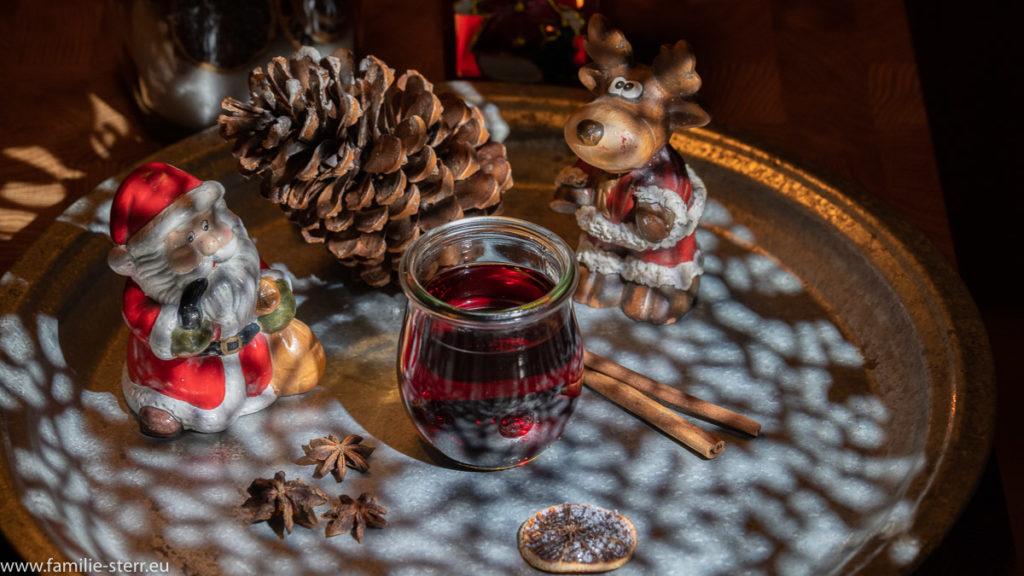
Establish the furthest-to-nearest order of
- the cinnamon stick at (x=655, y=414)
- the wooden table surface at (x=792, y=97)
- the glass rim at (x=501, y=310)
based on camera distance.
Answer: the wooden table surface at (x=792, y=97)
the cinnamon stick at (x=655, y=414)
the glass rim at (x=501, y=310)

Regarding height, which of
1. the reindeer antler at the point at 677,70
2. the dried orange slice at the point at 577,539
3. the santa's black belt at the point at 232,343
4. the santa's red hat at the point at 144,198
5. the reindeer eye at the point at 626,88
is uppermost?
Answer: the reindeer antler at the point at 677,70

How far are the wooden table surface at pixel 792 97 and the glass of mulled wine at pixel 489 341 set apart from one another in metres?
0.32

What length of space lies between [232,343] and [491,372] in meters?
0.18

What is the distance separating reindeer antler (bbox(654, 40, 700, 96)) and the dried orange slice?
0.29 meters

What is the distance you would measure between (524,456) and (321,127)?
0.27m

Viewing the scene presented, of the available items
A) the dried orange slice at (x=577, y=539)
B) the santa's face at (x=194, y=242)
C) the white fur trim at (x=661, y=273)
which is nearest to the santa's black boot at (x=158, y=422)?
the santa's face at (x=194, y=242)

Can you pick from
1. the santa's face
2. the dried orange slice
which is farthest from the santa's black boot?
the dried orange slice

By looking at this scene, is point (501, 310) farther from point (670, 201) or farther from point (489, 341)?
point (670, 201)

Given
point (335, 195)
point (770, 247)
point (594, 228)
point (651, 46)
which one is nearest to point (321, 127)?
point (335, 195)

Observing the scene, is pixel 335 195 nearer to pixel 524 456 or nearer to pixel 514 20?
pixel 524 456

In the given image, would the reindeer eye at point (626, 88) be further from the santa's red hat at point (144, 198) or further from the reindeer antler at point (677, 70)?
the santa's red hat at point (144, 198)

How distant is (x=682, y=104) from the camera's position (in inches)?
30.6

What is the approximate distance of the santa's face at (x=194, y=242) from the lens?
70 cm

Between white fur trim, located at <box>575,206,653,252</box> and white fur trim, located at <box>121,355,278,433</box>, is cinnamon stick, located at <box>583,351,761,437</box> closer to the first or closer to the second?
white fur trim, located at <box>575,206,653,252</box>
